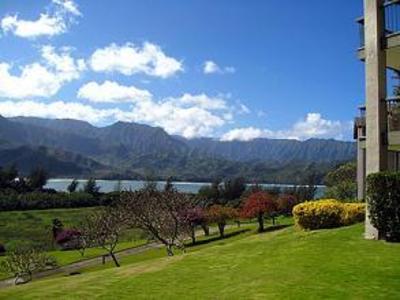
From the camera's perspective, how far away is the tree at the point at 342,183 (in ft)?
183

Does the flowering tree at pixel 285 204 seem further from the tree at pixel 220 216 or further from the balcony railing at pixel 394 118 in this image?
the balcony railing at pixel 394 118

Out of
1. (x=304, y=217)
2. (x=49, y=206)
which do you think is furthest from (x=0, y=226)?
(x=304, y=217)

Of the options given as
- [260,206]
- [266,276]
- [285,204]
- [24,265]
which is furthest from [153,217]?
[285,204]

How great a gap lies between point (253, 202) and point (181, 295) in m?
51.0

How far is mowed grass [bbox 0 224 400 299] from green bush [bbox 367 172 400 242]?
50 cm

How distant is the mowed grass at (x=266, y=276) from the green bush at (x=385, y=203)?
0.50 m

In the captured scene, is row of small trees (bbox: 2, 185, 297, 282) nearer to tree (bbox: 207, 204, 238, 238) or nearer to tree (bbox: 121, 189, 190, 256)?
tree (bbox: 121, 189, 190, 256)

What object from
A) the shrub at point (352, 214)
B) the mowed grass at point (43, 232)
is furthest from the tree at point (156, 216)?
the shrub at point (352, 214)

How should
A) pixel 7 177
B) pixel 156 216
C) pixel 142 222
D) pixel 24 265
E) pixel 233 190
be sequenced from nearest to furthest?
pixel 142 222 → pixel 156 216 → pixel 24 265 → pixel 7 177 → pixel 233 190

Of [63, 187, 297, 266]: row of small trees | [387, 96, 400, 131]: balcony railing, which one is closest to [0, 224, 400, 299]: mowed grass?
[387, 96, 400, 131]: balcony railing

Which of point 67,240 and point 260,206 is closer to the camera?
point 260,206

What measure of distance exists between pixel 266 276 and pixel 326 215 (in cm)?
1063

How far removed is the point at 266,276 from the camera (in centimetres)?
1625

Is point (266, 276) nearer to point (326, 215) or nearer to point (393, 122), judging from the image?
point (393, 122)
